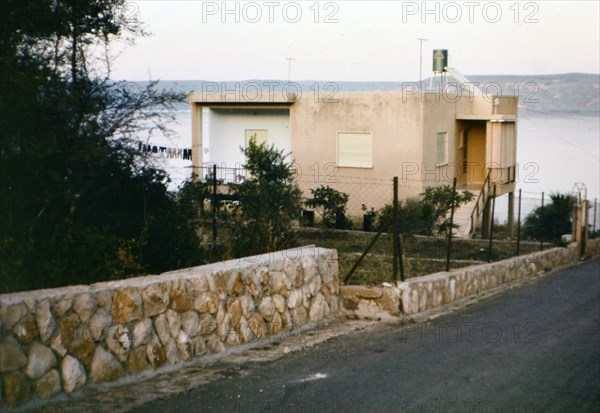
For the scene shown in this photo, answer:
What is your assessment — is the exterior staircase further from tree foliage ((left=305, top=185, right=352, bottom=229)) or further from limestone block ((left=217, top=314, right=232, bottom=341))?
limestone block ((left=217, top=314, right=232, bottom=341))

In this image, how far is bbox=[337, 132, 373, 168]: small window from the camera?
29359 millimetres

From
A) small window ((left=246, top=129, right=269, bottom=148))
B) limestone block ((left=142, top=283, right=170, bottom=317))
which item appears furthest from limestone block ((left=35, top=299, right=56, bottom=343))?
small window ((left=246, top=129, right=269, bottom=148))

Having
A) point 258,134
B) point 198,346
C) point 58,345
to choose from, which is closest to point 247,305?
point 198,346

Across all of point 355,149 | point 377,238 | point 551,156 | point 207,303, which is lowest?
point 207,303

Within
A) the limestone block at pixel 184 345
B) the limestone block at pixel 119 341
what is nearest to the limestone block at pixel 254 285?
the limestone block at pixel 184 345

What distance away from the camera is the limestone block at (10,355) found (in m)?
6.14

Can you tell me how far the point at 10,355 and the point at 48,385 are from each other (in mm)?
450

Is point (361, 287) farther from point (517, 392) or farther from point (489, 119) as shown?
point (489, 119)

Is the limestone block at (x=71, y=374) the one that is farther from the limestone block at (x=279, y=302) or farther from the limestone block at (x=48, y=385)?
the limestone block at (x=279, y=302)

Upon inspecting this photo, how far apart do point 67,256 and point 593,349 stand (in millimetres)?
6357

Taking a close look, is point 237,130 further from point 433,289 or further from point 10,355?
point 10,355

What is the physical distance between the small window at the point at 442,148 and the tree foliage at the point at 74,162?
2078 centimetres

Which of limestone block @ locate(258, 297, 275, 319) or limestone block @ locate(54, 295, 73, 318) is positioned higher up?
limestone block @ locate(54, 295, 73, 318)

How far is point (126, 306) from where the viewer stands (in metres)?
7.23
